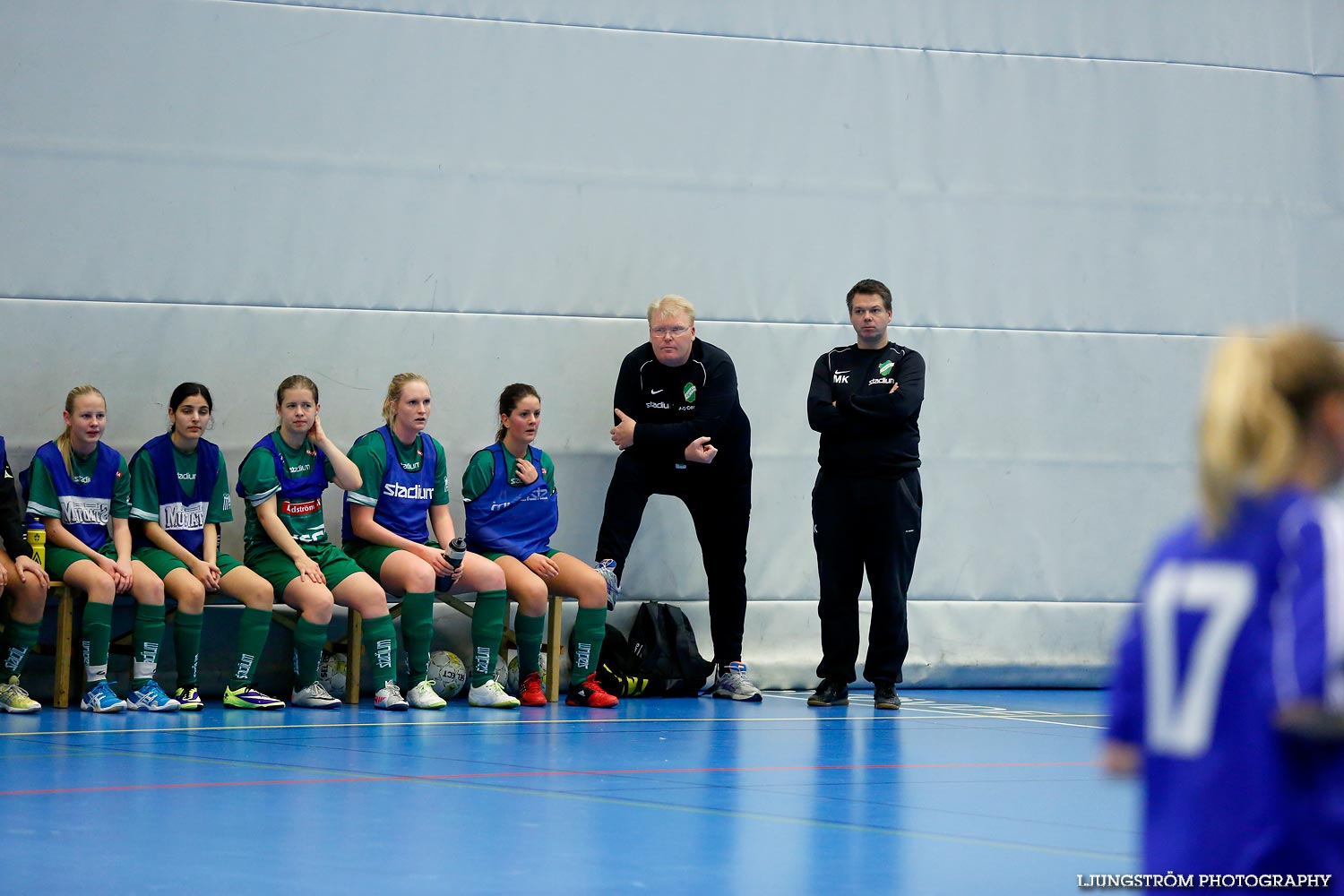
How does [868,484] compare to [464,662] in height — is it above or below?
above

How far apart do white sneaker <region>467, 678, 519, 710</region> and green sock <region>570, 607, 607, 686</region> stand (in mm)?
358

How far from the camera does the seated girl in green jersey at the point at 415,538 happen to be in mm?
6809

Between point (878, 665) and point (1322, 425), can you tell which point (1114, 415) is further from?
point (1322, 425)

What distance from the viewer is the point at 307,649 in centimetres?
671

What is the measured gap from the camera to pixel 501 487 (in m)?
7.20

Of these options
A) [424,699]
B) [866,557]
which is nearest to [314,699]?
[424,699]

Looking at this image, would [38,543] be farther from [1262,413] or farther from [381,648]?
[1262,413]

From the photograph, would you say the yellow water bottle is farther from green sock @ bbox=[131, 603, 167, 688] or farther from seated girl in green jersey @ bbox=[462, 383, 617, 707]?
seated girl in green jersey @ bbox=[462, 383, 617, 707]

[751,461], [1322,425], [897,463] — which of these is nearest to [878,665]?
[897,463]

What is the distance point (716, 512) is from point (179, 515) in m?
2.44

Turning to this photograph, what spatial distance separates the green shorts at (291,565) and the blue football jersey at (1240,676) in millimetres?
5361

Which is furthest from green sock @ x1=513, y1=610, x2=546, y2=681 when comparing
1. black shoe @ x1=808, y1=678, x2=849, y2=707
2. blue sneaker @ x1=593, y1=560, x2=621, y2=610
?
black shoe @ x1=808, y1=678, x2=849, y2=707

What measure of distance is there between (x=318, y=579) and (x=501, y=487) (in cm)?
97

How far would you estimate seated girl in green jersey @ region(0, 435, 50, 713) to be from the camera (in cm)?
628
